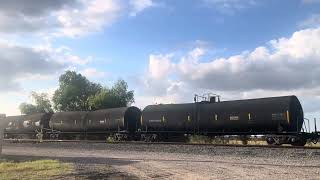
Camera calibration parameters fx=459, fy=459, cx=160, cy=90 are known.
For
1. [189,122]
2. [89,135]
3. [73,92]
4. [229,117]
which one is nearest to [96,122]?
[89,135]

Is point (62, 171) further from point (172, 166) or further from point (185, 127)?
point (185, 127)

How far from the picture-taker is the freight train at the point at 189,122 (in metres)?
28.2

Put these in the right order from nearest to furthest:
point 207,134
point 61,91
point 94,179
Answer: point 94,179
point 207,134
point 61,91

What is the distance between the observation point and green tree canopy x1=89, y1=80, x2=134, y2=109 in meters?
70.9

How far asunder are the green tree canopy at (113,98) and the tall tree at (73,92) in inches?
236

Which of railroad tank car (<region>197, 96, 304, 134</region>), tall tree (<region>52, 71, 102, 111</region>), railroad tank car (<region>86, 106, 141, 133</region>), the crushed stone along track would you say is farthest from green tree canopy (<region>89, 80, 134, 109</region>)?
the crushed stone along track

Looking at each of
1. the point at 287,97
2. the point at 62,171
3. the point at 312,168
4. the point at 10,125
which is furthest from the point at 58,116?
the point at 312,168

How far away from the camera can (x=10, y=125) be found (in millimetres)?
53875

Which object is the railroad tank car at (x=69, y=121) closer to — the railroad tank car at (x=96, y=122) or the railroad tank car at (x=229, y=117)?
the railroad tank car at (x=96, y=122)

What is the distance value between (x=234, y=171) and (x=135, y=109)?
1024 inches

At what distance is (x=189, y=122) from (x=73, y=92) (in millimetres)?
53870

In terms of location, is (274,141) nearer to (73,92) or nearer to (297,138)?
(297,138)

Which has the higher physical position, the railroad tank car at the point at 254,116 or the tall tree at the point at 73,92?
the tall tree at the point at 73,92

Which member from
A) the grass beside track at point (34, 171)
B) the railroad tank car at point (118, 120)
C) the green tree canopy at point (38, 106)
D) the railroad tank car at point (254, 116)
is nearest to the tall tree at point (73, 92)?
the green tree canopy at point (38, 106)
